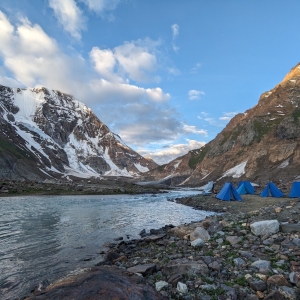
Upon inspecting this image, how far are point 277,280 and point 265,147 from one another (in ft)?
336

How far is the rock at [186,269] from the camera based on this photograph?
7.09 metres

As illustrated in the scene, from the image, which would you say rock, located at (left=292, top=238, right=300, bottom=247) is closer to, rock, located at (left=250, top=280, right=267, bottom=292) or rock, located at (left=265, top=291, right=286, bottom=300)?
rock, located at (left=250, top=280, right=267, bottom=292)

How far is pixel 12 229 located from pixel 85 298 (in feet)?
53.6

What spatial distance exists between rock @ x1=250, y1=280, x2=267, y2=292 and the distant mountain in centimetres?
5691

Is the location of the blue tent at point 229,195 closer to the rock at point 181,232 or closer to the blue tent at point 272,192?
the blue tent at point 272,192

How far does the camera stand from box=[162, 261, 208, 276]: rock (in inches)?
279

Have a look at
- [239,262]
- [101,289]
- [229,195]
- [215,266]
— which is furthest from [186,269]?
[229,195]

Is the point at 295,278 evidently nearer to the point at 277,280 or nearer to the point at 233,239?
the point at 277,280

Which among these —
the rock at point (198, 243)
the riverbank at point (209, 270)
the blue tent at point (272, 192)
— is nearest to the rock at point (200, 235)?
the riverbank at point (209, 270)

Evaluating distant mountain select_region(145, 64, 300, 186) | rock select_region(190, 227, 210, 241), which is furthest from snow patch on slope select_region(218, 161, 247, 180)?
rock select_region(190, 227, 210, 241)

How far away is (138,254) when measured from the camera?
35.8 feet

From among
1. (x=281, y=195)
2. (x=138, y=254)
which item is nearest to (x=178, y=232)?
(x=138, y=254)

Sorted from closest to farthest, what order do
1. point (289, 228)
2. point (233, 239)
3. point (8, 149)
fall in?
1. point (233, 239)
2. point (289, 228)
3. point (8, 149)

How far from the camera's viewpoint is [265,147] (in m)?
99.8
